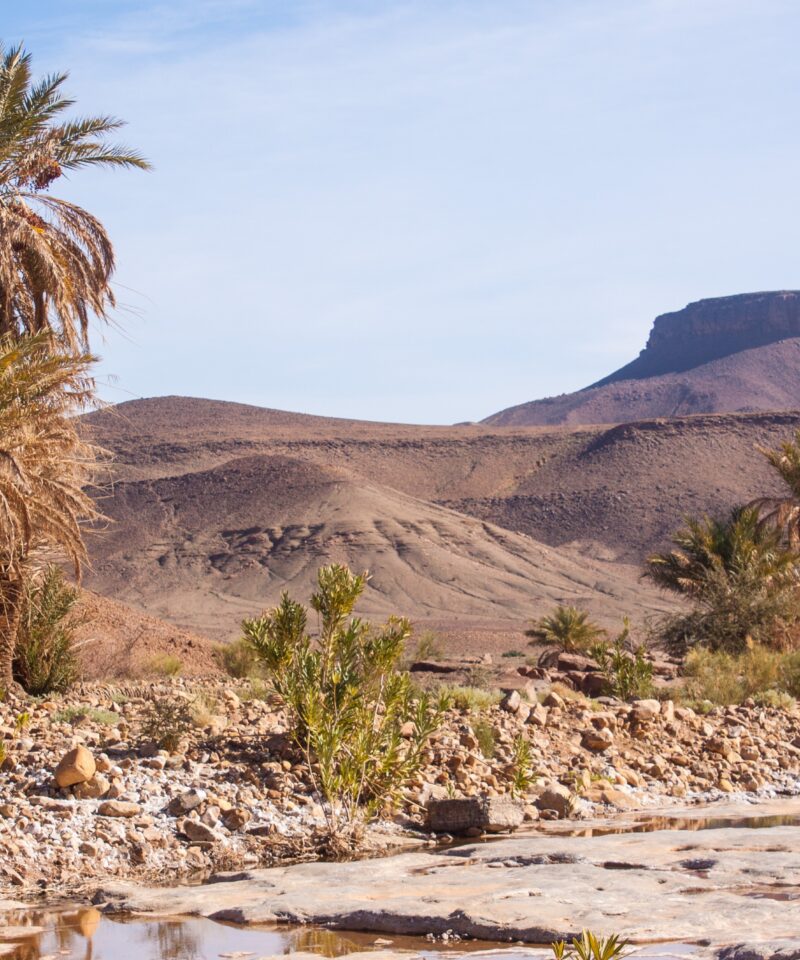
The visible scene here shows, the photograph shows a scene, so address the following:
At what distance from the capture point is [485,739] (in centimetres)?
1450

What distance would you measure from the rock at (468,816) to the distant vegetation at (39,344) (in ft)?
17.2

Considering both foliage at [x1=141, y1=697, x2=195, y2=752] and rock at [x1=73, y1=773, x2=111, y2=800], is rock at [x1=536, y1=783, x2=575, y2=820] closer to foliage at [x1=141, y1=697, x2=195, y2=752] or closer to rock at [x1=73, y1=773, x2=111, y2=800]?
foliage at [x1=141, y1=697, x2=195, y2=752]

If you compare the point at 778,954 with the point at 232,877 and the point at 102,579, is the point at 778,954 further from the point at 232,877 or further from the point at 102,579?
the point at 102,579

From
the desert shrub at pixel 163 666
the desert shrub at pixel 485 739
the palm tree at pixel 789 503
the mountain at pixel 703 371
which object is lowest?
the desert shrub at pixel 485 739

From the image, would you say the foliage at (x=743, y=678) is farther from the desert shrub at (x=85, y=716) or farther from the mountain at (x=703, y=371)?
the mountain at (x=703, y=371)

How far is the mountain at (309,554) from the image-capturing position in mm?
64250

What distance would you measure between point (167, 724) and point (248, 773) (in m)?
1.23

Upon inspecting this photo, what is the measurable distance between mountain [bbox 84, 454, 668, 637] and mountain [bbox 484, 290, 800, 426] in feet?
241

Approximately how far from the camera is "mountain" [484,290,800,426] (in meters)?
149

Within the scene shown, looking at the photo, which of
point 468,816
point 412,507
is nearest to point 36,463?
point 468,816

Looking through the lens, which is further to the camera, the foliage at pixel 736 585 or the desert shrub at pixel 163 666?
the foliage at pixel 736 585

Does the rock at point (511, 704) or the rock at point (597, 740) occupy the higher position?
the rock at point (511, 704)

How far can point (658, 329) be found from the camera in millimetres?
174875

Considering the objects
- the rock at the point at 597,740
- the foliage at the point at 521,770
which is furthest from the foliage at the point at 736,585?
the foliage at the point at 521,770
